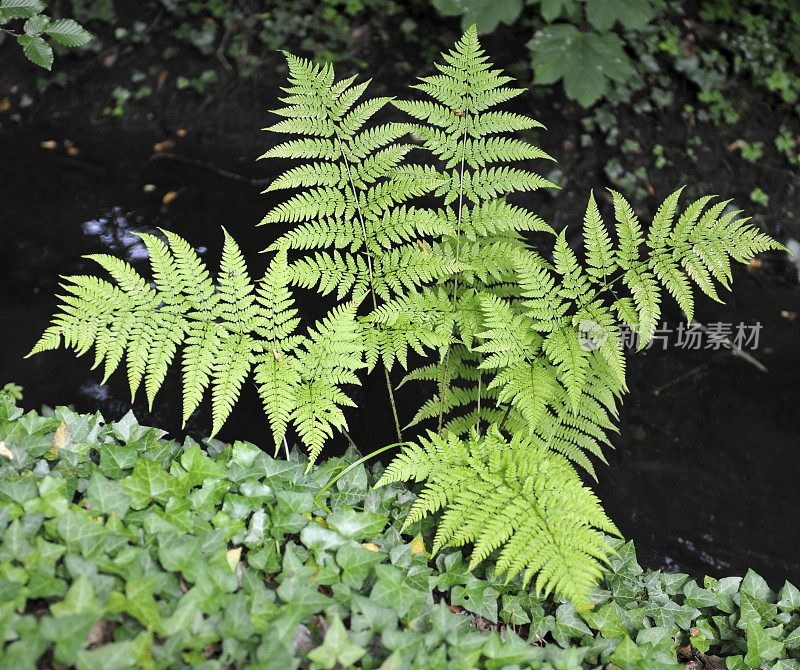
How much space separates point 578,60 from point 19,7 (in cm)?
336

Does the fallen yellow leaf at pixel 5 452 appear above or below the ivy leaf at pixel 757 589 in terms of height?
above

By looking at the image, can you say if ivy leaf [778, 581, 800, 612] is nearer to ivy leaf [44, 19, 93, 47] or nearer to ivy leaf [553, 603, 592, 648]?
ivy leaf [553, 603, 592, 648]

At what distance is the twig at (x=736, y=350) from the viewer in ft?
12.8

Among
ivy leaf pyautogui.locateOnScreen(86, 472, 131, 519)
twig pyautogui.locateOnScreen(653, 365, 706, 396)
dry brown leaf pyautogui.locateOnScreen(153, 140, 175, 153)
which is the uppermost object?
dry brown leaf pyautogui.locateOnScreen(153, 140, 175, 153)

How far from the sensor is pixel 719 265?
2.33m

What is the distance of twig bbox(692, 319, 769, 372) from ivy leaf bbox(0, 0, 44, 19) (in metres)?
3.92

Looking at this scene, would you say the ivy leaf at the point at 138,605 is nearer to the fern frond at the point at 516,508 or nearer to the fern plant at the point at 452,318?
the fern plant at the point at 452,318

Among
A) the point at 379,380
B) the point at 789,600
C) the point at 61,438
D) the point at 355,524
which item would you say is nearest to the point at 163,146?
the point at 379,380

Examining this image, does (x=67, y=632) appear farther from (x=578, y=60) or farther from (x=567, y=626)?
(x=578, y=60)

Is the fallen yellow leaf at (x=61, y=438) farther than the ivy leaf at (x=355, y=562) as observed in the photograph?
Yes

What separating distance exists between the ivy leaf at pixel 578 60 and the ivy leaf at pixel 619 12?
236 mm

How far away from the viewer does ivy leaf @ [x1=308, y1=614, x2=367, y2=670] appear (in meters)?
1.67

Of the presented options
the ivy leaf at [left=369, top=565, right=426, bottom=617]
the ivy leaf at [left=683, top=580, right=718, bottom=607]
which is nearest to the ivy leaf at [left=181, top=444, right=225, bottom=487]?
the ivy leaf at [left=369, top=565, right=426, bottom=617]

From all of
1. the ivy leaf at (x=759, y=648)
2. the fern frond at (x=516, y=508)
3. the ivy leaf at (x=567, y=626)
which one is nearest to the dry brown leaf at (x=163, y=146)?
the fern frond at (x=516, y=508)
